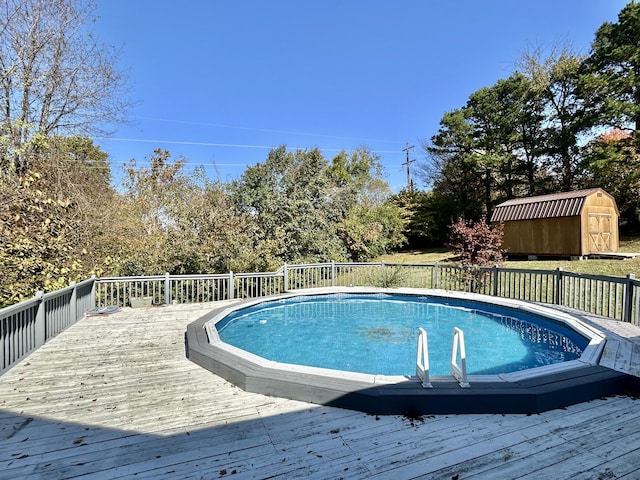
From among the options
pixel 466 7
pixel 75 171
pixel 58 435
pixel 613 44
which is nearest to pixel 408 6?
pixel 466 7

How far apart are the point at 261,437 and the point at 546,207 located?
49.5 ft

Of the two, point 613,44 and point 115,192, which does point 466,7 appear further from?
point 115,192

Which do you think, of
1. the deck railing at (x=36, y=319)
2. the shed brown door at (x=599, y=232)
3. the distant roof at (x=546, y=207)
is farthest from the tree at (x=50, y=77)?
the shed brown door at (x=599, y=232)

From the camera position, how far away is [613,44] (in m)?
15.6

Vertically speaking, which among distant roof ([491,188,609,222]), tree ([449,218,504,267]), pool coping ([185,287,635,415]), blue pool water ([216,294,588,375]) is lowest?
blue pool water ([216,294,588,375])

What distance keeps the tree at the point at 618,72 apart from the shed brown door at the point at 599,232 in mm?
4843

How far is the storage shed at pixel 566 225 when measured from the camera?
12.3 metres

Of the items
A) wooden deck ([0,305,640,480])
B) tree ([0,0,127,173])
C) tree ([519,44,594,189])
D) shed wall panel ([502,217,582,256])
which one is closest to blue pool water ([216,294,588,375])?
wooden deck ([0,305,640,480])

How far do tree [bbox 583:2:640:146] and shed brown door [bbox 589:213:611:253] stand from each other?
15.9ft

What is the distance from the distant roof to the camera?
A: 1259cm

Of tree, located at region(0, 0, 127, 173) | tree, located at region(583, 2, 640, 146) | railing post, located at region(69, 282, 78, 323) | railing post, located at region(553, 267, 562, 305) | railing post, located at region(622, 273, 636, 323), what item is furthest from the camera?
tree, located at region(583, 2, 640, 146)

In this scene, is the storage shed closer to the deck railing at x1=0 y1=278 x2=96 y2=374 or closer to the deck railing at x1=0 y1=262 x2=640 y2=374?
the deck railing at x1=0 y1=262 x2=640 y2=374

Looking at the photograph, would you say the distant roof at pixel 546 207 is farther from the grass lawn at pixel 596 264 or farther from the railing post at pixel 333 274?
the railing post at pixel 333 274

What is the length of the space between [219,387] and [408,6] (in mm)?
10961
